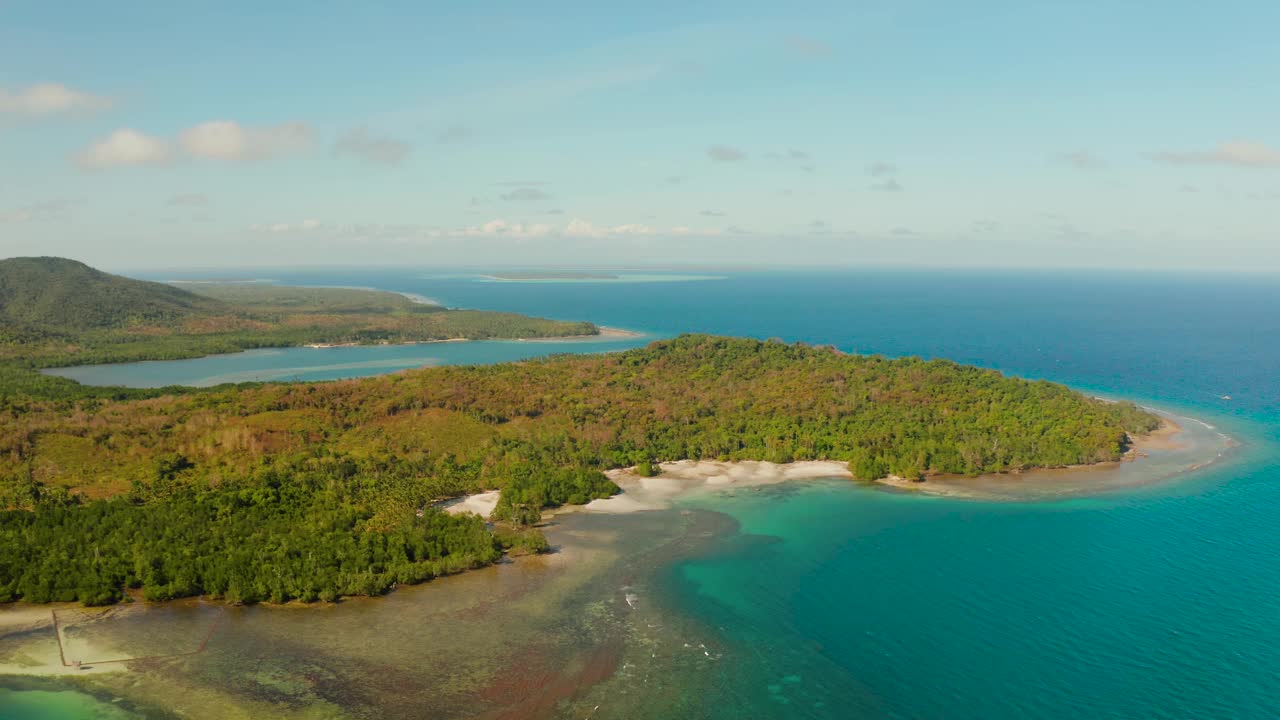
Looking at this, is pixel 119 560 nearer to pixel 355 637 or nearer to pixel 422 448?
pixel 355 637

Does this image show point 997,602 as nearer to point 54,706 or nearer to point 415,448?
point 54,706

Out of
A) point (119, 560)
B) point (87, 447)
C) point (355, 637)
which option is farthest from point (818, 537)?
point (87, 447)

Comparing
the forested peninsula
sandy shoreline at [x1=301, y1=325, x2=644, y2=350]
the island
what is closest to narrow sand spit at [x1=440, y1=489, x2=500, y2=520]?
the island

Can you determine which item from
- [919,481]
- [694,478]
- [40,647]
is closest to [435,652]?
[40,647]

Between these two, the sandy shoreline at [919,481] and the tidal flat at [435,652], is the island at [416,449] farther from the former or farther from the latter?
the tidal flat at [435,652]

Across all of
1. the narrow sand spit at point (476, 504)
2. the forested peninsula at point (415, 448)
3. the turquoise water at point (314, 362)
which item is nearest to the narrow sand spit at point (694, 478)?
the forested peninsula at point (415, 448)

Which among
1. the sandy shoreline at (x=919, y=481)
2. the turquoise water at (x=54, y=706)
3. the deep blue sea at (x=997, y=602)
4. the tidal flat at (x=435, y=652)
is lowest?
the turquoise water at (x=54, y=706)

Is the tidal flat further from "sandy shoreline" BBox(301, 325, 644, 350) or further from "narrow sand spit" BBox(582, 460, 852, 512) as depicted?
"sandy shoreline" BBox(301, 325, 644, 350)
